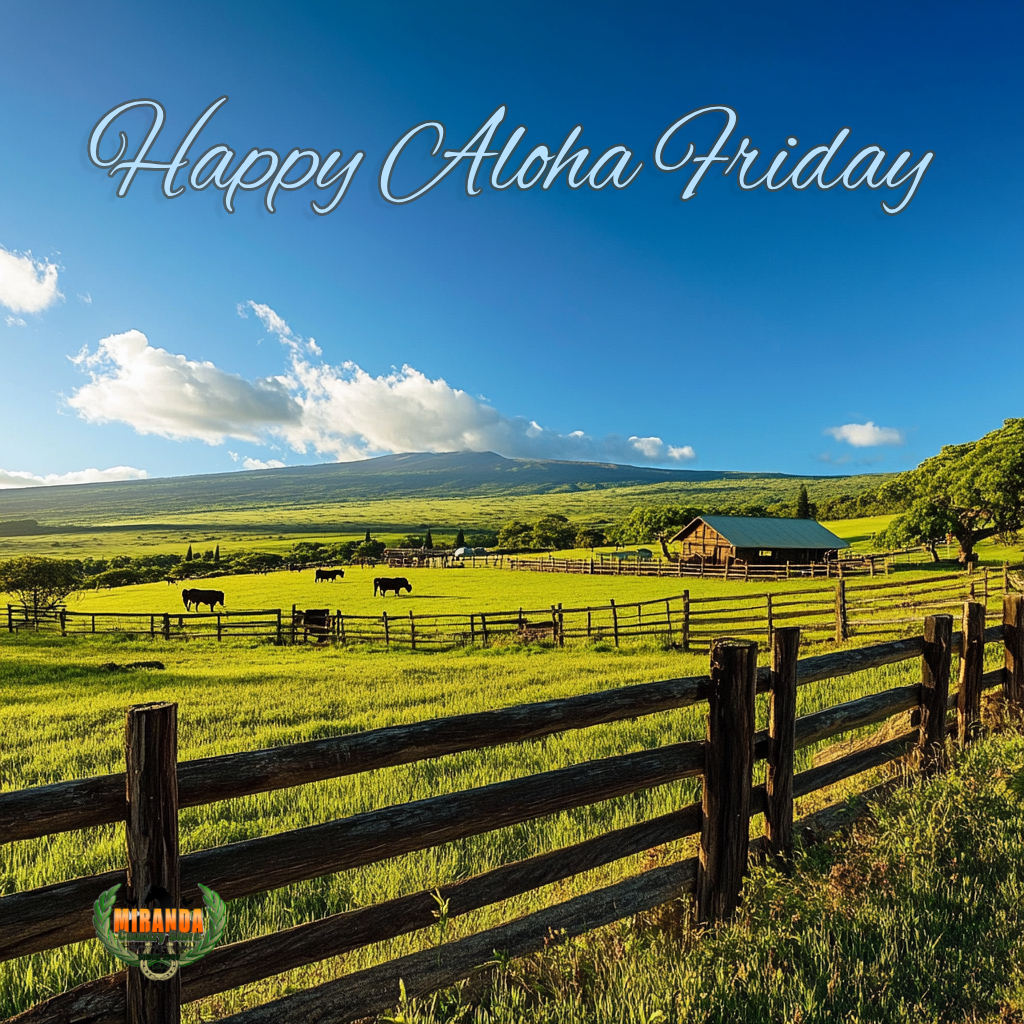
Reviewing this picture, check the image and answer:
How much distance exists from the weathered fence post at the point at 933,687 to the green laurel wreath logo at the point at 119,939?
19.5 ft

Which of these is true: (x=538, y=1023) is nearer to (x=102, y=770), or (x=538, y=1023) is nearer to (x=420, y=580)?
(x=102, y=770)

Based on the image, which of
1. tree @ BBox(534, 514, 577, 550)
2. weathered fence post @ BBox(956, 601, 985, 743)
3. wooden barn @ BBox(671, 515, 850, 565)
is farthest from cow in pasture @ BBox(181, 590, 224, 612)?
tree @ BBox(534, 514, 577, 550)

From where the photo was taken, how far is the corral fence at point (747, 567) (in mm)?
52125

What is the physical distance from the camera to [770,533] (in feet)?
204

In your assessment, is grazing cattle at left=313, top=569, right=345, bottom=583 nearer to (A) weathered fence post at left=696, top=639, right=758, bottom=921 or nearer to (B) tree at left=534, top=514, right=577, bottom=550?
(B) tree at left=534, top=514, right=577, bottom=550

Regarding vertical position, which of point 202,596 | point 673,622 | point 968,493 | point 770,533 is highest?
point 968,493

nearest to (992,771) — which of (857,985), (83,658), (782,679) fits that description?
(782,679)

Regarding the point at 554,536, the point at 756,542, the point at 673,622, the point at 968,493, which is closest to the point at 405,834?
the point at 673,622

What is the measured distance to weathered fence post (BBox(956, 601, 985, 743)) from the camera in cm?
643

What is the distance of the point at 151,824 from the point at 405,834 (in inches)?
41.6

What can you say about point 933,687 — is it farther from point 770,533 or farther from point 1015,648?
point 770,533

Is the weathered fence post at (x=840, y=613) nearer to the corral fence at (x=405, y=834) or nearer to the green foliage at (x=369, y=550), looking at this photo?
the corral fence at (x=405, y=834)

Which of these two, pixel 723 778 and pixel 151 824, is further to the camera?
pixel 723 778

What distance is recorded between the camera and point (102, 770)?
8.37 metres
